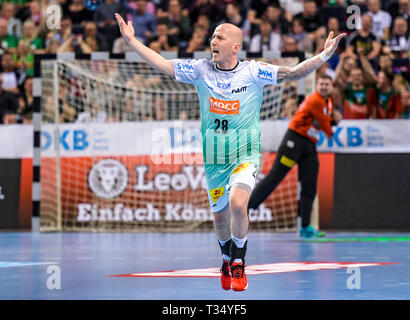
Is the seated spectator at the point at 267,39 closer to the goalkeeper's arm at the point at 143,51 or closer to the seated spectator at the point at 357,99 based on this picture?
the seated spectator at the point at 357,99

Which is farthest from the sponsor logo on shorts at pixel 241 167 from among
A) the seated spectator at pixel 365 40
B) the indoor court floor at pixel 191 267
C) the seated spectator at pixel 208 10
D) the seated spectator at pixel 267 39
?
the seated spectator at pixel 208 10

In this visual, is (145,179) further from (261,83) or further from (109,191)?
(261,83)

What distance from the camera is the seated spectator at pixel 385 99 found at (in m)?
16.5

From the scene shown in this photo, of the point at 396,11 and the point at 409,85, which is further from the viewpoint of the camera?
the point at 396,11

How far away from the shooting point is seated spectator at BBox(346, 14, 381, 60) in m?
17.6

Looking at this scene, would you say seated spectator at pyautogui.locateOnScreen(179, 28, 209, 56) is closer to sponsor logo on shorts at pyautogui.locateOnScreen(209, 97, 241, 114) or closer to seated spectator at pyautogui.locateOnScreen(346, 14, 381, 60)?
seated spectator at pyautogui.locateOnScreen(346, 14, 381, 60)

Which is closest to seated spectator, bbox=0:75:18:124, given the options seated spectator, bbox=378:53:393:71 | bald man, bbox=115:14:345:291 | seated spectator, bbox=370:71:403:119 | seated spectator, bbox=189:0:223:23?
seated spectator, bbox=189:0:223:23

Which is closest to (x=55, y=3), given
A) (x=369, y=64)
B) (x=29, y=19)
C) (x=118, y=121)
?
(x=29, y=19)

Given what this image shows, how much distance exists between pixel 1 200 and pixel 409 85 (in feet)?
27.8

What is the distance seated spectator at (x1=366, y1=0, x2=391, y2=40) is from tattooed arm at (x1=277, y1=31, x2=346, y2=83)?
10977 millimetres

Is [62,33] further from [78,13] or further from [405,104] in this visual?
[405,104]

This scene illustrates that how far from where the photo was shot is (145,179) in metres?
16.7

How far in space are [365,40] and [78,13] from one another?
6.90 metres

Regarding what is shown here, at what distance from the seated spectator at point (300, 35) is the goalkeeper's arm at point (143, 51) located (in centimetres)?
1077
